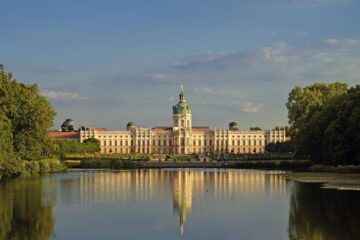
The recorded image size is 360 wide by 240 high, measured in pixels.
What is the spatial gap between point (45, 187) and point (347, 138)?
73.1 feet

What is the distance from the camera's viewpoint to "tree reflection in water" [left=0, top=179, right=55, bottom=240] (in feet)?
53.5

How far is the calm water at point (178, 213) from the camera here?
53.8 feet

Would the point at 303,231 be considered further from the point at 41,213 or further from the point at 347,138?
the point at 347,138

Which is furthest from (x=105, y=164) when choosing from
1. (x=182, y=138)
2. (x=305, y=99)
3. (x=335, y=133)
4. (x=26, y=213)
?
(x=182, y=138)

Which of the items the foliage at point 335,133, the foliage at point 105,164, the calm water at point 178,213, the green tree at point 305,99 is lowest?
the calm water at point 178,213

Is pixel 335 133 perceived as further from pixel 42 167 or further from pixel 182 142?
pixel 182 142

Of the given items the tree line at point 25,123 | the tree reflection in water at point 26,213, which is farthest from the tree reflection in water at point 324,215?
the tree line at point 25,123

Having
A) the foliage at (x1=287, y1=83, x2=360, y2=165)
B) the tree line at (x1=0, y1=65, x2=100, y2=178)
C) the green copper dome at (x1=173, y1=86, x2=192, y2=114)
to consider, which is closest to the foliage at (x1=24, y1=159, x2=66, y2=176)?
the tree line at (x1=0, y1=65, x2=100, y2=178)

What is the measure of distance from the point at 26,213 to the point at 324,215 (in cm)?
943

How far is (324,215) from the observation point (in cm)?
1934

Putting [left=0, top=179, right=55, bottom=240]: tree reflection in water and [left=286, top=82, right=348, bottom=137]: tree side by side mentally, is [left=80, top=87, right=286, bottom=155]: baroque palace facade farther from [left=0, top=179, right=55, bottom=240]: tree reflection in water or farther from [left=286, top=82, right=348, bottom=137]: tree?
[left=0, top=179, right=55, bottom=240]: tree reflection in water

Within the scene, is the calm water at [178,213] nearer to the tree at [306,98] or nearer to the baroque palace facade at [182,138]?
the tree at [306,98]

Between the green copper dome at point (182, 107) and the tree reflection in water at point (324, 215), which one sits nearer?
the tree reflection in water at point (324, 215)

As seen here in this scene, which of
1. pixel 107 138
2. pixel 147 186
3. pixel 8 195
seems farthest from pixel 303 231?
pixel 107 138
